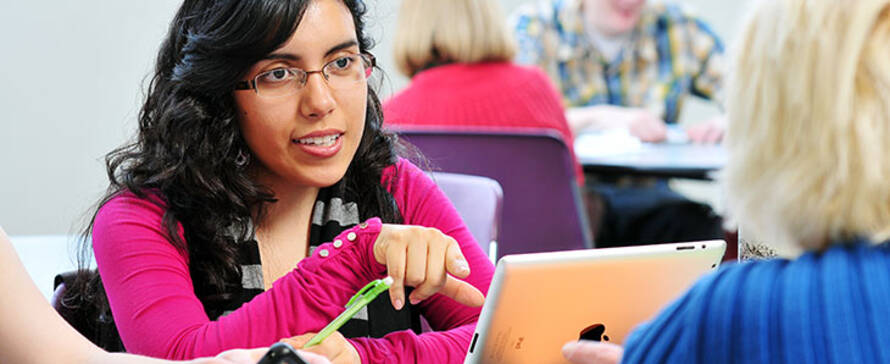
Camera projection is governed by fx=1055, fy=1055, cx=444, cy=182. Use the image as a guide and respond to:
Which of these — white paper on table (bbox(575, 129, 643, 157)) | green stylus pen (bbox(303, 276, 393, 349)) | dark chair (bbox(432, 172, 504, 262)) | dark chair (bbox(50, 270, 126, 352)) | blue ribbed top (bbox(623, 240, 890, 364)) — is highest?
blue ribbed top (bbox(623, 240, 890, 364))

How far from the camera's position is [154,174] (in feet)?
4.90

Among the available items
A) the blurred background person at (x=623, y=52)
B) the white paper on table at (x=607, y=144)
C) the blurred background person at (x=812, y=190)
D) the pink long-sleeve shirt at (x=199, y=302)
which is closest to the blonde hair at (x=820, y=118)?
the blurred background person at (x=812, y=190)

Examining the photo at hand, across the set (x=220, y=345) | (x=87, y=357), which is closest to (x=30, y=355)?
(x=87, y=357)

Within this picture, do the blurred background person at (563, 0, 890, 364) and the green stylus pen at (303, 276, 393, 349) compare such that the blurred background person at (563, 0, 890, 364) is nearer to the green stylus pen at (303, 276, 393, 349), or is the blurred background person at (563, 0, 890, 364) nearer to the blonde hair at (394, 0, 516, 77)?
the green stylus pen at (303, 276, 393, 349)

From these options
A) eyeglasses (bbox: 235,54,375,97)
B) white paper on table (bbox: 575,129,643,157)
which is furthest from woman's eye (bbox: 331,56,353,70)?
white paper on table (bbox: 575,129,643,157)

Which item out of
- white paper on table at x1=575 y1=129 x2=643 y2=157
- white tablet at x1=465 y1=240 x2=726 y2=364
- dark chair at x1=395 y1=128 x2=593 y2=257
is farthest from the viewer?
white paper on table at x1=575 y1=129 x2=643 y2=157

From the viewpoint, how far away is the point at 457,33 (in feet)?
9.71

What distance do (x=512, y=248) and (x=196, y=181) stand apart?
1.47 metres

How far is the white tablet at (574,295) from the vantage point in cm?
111

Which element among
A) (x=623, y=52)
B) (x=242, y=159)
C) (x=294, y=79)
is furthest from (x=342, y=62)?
(x=623, y=52)

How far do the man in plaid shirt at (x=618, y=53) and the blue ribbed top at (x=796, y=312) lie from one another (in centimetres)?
337

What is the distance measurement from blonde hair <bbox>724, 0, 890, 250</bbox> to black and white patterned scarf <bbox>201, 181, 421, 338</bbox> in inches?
27.7

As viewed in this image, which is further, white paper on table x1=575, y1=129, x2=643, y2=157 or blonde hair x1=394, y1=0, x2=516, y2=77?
white paper on table x1=575, y1=129, x2=643, y2=157

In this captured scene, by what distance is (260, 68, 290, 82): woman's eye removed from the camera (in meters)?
1.45
